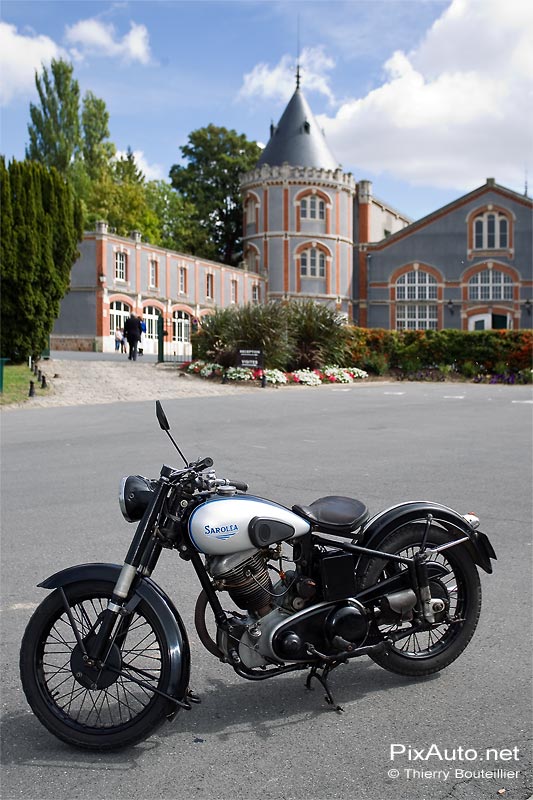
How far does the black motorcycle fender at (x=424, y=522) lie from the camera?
12.4 feet

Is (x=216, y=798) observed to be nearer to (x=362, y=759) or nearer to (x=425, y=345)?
(x=362, y=759)

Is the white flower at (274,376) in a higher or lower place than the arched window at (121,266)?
lower

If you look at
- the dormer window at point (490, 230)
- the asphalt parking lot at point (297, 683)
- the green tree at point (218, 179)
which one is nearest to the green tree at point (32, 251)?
the asphalt parking lot at point (297, 683)

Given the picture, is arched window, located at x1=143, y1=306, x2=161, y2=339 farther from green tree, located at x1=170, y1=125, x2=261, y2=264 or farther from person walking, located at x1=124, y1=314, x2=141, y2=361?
green tree, located at x1=170, y1=125, x2=261, y2=264

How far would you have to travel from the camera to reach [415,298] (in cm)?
6281

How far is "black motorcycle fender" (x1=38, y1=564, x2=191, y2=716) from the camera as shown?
3293 millimetres

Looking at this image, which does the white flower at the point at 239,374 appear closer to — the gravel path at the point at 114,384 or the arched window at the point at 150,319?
the gravel path at the point at 114,384

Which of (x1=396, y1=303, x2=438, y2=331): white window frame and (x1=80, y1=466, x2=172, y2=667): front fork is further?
(x1=396, y1=303, x2=438, y2=331): white window frame

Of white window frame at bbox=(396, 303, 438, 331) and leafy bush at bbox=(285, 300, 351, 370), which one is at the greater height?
white window frame at bbox=(396, 303, 438, 331)

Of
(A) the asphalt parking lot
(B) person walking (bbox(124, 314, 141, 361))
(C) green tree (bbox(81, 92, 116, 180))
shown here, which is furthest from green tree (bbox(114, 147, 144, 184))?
(A) the asphalt parking lot

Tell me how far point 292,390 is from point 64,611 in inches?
850

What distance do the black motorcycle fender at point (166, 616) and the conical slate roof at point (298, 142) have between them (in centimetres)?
6116

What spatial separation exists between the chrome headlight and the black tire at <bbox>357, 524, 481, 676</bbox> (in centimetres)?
116

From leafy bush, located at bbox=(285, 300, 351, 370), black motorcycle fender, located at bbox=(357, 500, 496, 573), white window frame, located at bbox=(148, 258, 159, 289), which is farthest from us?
white window frame, located at bbox=(148, 258, 159, 289)
